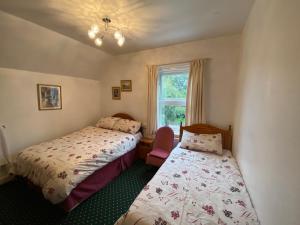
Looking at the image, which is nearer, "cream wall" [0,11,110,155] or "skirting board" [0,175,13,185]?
"cream wall" [0,11,110,155]

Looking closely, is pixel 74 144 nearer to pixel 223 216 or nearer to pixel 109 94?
pixel 109 94

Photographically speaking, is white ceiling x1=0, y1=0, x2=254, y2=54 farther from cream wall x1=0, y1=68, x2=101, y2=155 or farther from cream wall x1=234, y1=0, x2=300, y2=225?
cream wall x1=0, y1=68, x2=101, y2=155

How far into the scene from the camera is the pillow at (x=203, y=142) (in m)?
2.38

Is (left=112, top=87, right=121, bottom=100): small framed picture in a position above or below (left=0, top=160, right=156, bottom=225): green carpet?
above

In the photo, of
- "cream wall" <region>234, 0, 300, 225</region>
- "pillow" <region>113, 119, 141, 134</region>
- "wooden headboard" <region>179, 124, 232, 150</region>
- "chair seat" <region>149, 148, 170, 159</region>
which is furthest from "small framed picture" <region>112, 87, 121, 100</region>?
"cream wall" <region>234, 0, 300, 225</region>

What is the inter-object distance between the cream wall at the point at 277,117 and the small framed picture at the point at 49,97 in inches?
135

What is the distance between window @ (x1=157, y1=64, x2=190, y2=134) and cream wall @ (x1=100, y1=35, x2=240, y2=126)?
0.22m

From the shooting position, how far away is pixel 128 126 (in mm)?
3303

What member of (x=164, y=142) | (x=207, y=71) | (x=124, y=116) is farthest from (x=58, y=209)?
(x=207, y=71)

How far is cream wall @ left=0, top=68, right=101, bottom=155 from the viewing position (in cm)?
241

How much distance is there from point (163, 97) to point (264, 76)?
2191 mm

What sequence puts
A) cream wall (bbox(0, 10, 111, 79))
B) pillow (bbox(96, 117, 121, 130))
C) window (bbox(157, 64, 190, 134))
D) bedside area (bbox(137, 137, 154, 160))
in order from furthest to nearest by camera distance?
pillow (bbox(96, 117, 121, 130))
bedside area (bbox(137, 137, 154, 160))
window (bbox(157, 64, 190, 134))
cream wall (bbox(0, 10, 111, 79))

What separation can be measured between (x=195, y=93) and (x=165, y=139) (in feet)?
3.49

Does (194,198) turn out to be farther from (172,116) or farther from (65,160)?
(172,116)
